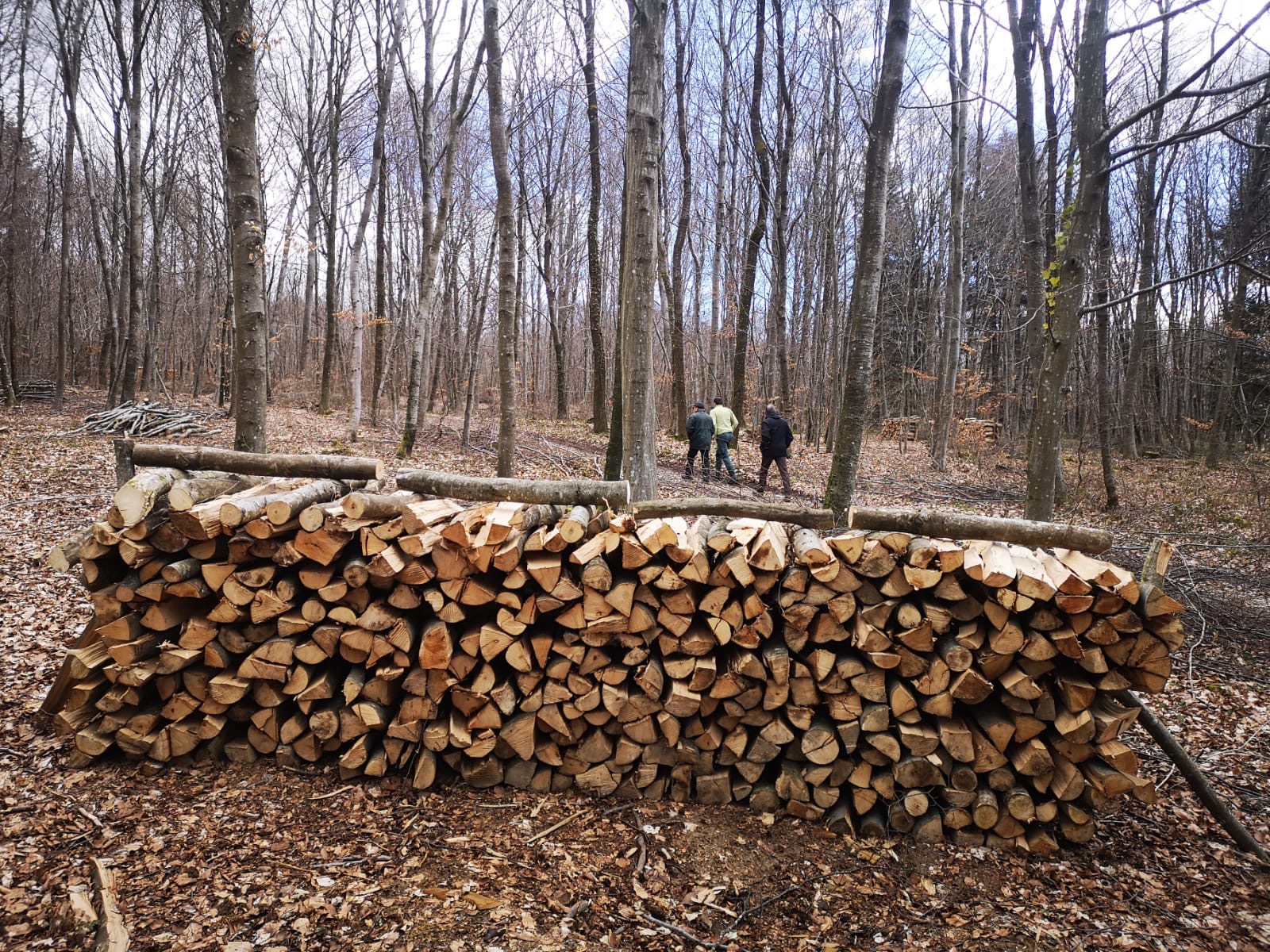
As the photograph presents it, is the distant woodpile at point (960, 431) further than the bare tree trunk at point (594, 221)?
Yes

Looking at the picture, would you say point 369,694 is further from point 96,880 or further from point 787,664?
point 787,664

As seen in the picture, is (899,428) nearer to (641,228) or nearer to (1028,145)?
(1028,145)

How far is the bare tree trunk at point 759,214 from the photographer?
55.4 ft

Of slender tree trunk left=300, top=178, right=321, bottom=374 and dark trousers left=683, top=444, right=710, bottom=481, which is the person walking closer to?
dark trousers left=683, top=444, right=710, bottom=481

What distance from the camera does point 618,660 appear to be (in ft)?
11.6

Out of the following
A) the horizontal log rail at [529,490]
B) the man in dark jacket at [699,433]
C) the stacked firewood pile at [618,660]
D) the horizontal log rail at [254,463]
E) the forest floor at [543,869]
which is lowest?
the forest floor at [543,869]

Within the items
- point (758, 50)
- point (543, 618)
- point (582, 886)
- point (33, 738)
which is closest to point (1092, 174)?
point (543, 618)

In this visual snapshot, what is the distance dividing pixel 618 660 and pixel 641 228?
4676 mm

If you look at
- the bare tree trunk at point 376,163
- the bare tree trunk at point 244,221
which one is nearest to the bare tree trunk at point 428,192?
the bare tree trunk at point 376,163

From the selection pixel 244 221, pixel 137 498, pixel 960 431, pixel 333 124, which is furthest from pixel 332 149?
pixel 960 431

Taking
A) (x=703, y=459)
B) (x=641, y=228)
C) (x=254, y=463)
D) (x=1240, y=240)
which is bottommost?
(x=703, y=459)

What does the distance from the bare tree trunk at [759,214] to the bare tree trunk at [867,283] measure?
9.37 metres

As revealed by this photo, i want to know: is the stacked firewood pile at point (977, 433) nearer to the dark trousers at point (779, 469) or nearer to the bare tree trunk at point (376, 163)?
the dark trousers at point (779, 469)

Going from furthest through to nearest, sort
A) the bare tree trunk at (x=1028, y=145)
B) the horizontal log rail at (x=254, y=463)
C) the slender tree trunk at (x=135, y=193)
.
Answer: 1. the slender tree trunk at (x=135, y=193)
2. the bare tree trunk at (x=1028, y=145)
3. the horizontal log rail at (x=254, y=463)
